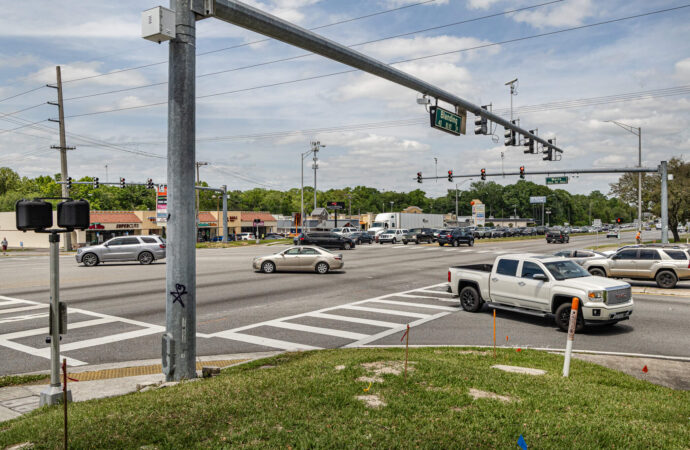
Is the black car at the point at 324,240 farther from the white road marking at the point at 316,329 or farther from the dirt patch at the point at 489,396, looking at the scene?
the dirt patch at the point at 489,396

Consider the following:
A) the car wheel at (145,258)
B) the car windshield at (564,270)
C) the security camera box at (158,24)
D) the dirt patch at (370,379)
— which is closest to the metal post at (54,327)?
the security camera box at (158,24)

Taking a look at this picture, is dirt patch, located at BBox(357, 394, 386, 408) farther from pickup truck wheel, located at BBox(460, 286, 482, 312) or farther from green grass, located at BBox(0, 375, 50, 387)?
pickup truck wheel, located at BBox(460, 286, 482, 312)

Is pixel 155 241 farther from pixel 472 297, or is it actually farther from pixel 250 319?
pixel 472 297

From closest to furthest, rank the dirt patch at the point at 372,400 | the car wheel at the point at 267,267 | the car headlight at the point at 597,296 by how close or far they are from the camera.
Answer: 1. the dirt patch at the point at 372,400
2. the car headlight at the point at 597,296
3. the car wheel at the point at 267,267

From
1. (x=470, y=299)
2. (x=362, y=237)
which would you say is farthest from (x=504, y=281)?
(x=362, y=237)

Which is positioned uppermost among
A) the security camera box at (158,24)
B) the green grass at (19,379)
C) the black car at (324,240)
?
the security camera box at (158,24)

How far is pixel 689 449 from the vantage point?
467 centimetres

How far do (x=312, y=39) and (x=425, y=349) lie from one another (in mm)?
6304

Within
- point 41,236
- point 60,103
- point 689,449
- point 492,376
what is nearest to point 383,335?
point 492,376

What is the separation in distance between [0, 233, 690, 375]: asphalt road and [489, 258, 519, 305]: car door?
63cm

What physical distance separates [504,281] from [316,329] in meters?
5.19

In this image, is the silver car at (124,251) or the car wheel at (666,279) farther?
the silver car at (124,251)

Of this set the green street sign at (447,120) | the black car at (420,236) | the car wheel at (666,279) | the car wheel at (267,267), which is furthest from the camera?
the black car at (420,236)

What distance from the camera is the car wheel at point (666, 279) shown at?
19453mm
